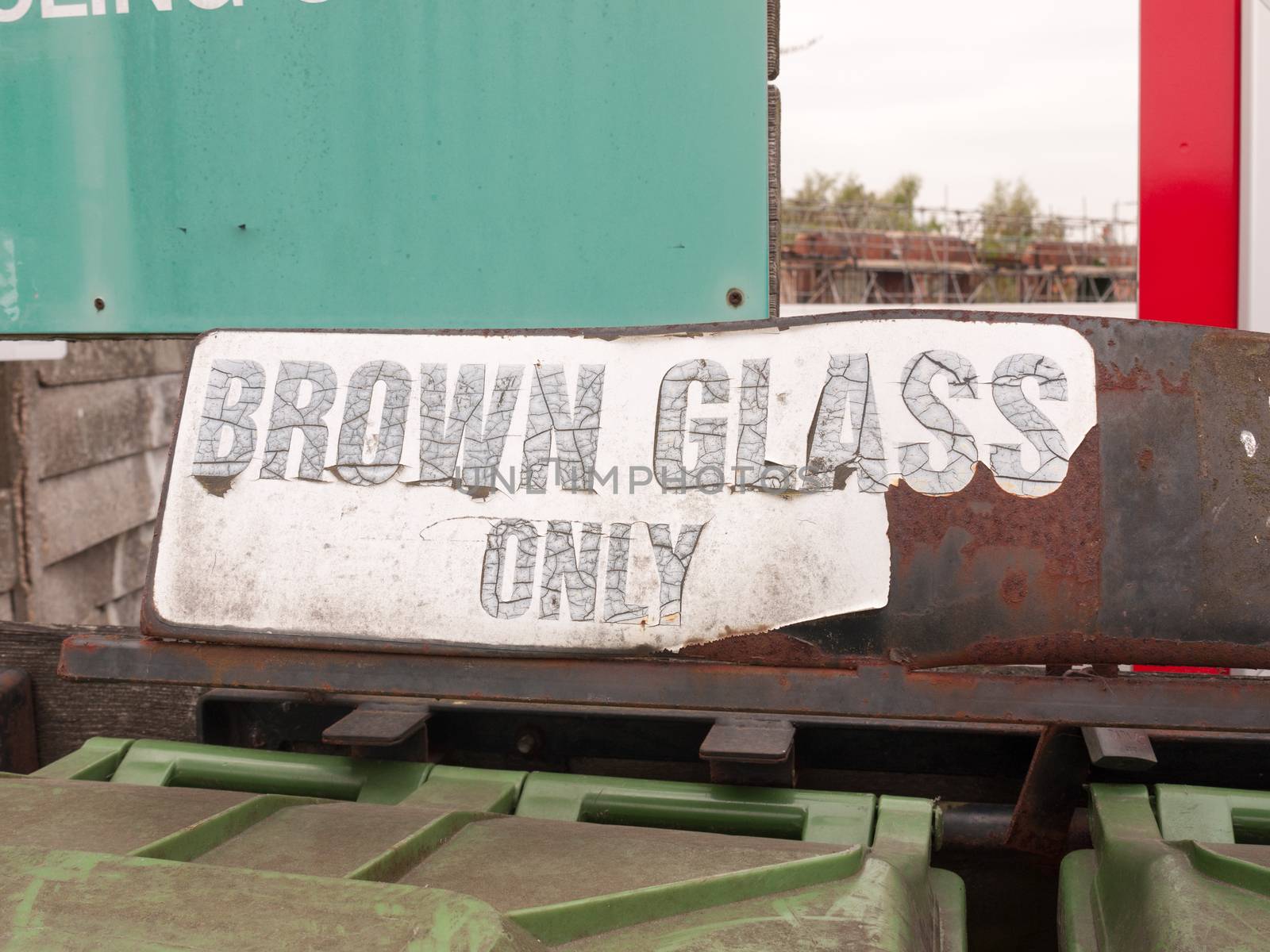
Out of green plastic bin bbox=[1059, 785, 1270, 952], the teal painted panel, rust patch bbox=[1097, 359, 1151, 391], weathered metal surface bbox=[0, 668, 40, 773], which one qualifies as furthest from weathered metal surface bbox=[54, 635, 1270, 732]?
the teal painted panel

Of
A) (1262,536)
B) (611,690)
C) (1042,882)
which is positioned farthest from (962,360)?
(1042,882)

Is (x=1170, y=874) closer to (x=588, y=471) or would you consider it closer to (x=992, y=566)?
(x=992, y=566)

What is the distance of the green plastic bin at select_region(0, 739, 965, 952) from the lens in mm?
984

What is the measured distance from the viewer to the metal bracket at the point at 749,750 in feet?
4.69

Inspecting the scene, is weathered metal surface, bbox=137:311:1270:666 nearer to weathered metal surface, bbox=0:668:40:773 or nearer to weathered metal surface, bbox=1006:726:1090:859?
weathered metal surface, bbox=1006:726:1090:859

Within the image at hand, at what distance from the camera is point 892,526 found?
133 centimetres

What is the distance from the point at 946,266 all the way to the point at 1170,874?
106ft

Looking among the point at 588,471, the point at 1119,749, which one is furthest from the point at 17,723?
the point at 1119,749

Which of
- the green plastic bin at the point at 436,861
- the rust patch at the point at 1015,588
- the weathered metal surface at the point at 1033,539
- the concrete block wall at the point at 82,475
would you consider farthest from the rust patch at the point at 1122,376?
the concrete block wall at the point at 82,475

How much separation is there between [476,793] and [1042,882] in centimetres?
78

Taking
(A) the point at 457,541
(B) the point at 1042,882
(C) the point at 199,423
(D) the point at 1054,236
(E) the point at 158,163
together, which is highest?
(D) the point at 1054,236

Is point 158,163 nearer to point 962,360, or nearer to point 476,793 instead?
point 476,793

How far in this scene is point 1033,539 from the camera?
1298 millimetres

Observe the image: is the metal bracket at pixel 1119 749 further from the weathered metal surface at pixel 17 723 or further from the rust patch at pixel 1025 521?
the weathered metal surface at pixel 17 723
